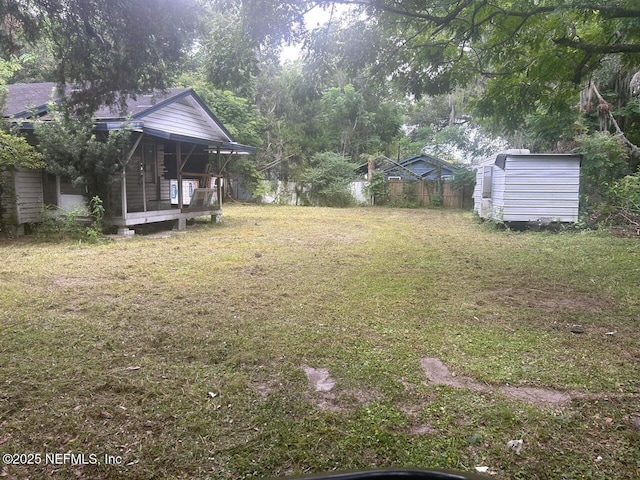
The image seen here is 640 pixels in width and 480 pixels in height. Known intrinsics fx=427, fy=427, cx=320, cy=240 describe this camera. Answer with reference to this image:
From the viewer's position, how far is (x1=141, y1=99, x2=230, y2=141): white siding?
10.8 meters

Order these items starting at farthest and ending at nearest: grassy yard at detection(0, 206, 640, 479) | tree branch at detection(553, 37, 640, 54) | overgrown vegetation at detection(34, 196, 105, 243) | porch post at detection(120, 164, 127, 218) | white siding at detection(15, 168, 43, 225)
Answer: porch post at detection(120, 164, 127, 218), white siding at detection(15, 168, 43, 225), overgrown vegetation at detection(34, 196, 105, 243), tree branch at detection(553, 37, 640, 54), grassy yard at detection(0, 206, 640, 479)

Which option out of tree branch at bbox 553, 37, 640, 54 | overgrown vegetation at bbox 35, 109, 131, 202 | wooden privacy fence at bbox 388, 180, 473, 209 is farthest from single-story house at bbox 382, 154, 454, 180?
tree branch at bbox 553, 37, 640, 54

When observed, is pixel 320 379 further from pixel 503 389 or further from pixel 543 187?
pixel 543 187

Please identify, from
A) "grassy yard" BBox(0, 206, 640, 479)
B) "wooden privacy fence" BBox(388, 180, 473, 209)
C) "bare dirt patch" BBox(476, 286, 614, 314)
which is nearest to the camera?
"grassy yard" BBox(0, 206, 640, 479)

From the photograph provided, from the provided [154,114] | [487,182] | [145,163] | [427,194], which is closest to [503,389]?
[154,114]

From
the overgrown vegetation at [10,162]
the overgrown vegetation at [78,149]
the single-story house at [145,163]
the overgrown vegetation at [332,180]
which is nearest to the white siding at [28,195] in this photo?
the single-story house at [145,163]

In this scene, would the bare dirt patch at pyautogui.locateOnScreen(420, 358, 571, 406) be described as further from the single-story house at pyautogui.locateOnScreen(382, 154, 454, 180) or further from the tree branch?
the single-story house at pyautogui.locateOnScreen(382, 154, 454, 180)

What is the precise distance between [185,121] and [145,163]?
1.64 meters

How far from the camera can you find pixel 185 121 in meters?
12.2

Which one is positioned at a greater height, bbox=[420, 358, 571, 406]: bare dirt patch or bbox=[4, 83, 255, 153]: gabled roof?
bbox=[4, 83, 255, 153]: gabled roof

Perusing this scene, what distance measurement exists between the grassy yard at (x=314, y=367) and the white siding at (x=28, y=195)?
10.5 feet

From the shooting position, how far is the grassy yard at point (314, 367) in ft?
7.14

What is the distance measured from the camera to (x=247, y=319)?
423cm

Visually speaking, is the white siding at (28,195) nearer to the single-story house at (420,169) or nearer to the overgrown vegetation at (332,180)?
the overgrown vegetation at (332,180)
